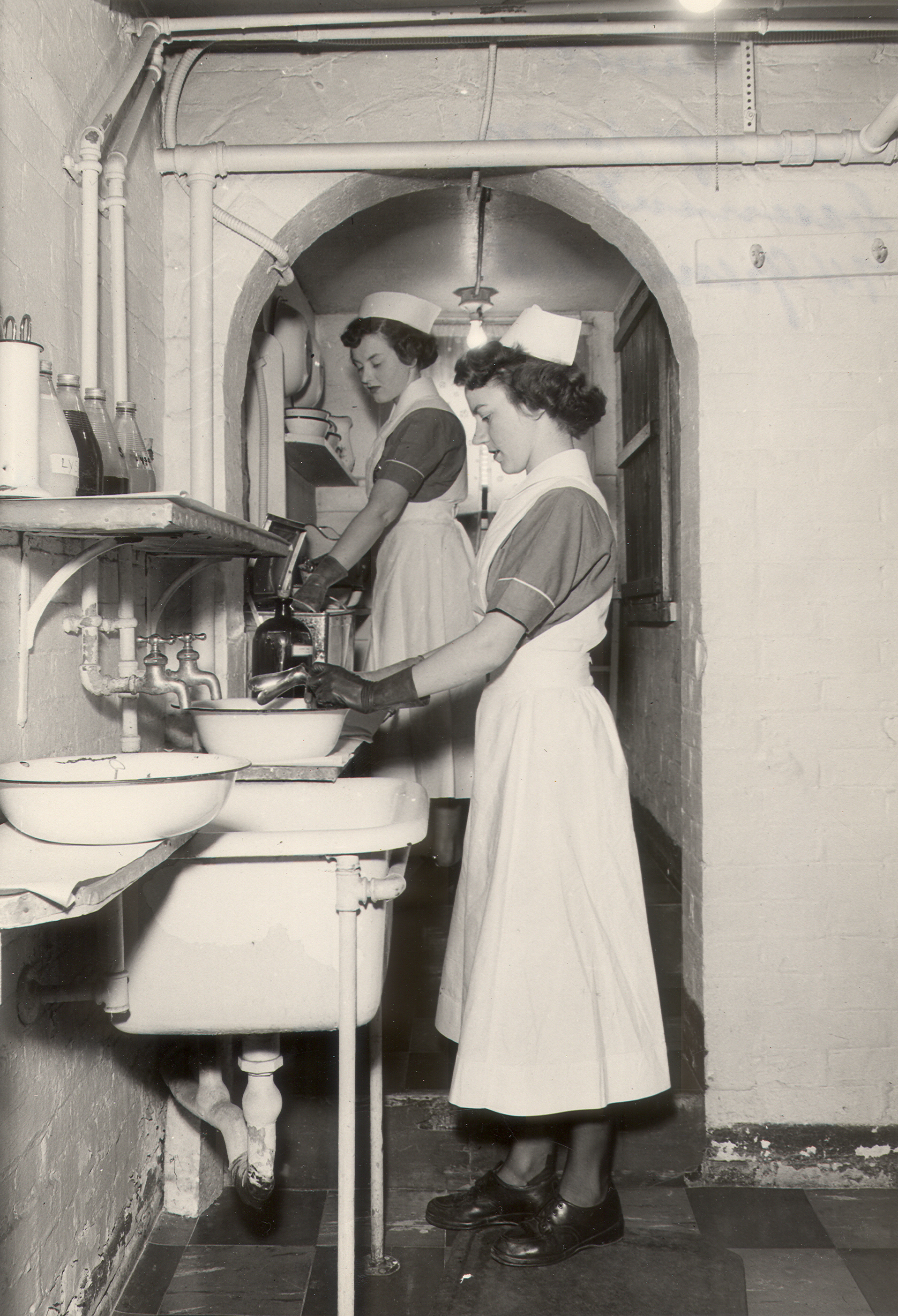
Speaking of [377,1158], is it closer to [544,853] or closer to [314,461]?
[544,853]

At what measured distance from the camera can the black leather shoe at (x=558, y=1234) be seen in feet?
7.24

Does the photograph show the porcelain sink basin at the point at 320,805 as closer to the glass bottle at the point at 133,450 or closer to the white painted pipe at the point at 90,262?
the glass bottle at the point at 133,450

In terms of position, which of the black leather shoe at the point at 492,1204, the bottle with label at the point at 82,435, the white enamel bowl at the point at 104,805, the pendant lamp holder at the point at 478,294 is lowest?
the black leather shoe at the point at 492,1204

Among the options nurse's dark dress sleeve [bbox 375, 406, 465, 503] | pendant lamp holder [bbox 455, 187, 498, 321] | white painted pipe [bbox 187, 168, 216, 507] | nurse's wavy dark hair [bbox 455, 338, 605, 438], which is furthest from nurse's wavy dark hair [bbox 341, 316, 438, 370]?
pendant lamp holder [bbox 455, 187, 498, 321]

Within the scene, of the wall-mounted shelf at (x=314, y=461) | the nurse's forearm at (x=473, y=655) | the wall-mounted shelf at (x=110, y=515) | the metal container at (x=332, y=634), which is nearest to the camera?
the wall-mounted shelf at (x=110, y=515)

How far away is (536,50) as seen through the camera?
257cm

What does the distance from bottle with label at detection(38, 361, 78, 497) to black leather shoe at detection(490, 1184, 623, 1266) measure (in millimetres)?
1754

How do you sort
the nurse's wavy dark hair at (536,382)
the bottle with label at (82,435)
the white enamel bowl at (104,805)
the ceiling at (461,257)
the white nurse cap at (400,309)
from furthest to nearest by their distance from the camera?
the ceiling at (461,257) → the white nurse cap at (400,309) → the nurse's wavy dark hair at (536,382) → the bottle with label at (82,435) → the white enamel bowl at (104,805)

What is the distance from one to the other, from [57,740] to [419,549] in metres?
1.89

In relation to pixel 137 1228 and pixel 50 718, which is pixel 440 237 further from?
pixel 137 1228

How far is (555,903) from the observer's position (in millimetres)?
2201

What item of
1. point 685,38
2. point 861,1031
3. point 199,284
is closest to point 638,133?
point 685,38

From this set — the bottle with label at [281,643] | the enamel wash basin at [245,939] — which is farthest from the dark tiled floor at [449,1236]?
the bottle with label at [281,643]

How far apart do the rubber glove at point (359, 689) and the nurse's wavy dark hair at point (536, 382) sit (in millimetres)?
679
